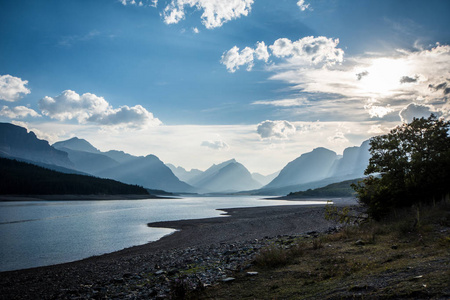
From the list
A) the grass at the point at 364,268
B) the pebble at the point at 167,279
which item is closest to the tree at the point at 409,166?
the grass at the point at 364,268

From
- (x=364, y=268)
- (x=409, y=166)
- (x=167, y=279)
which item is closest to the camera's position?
(x=364, y=268)

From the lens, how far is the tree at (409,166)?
2530 cm

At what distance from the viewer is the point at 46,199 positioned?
562ft

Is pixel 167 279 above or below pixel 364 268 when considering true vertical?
below

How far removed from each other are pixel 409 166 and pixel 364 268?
749 inches

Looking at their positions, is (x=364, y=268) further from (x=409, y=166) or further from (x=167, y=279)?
(x=409, y=166)

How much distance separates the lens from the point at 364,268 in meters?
12.5

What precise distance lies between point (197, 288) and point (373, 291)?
710cm

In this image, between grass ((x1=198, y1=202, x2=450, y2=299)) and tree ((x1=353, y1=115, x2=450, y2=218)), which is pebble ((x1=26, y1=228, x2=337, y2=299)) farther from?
tree ((x1=353, y1=115, x2=450, y2=218))

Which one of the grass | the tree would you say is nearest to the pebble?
the grass

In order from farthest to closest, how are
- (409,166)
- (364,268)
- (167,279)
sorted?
(409,166) → (167,279) → (364,268)

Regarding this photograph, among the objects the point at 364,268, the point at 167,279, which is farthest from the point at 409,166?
the point at 167,279

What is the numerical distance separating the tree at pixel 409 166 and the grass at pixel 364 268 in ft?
17.7

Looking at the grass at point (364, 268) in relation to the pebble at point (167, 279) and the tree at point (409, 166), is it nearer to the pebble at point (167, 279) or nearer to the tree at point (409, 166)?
the pebble at point (167, 279)
